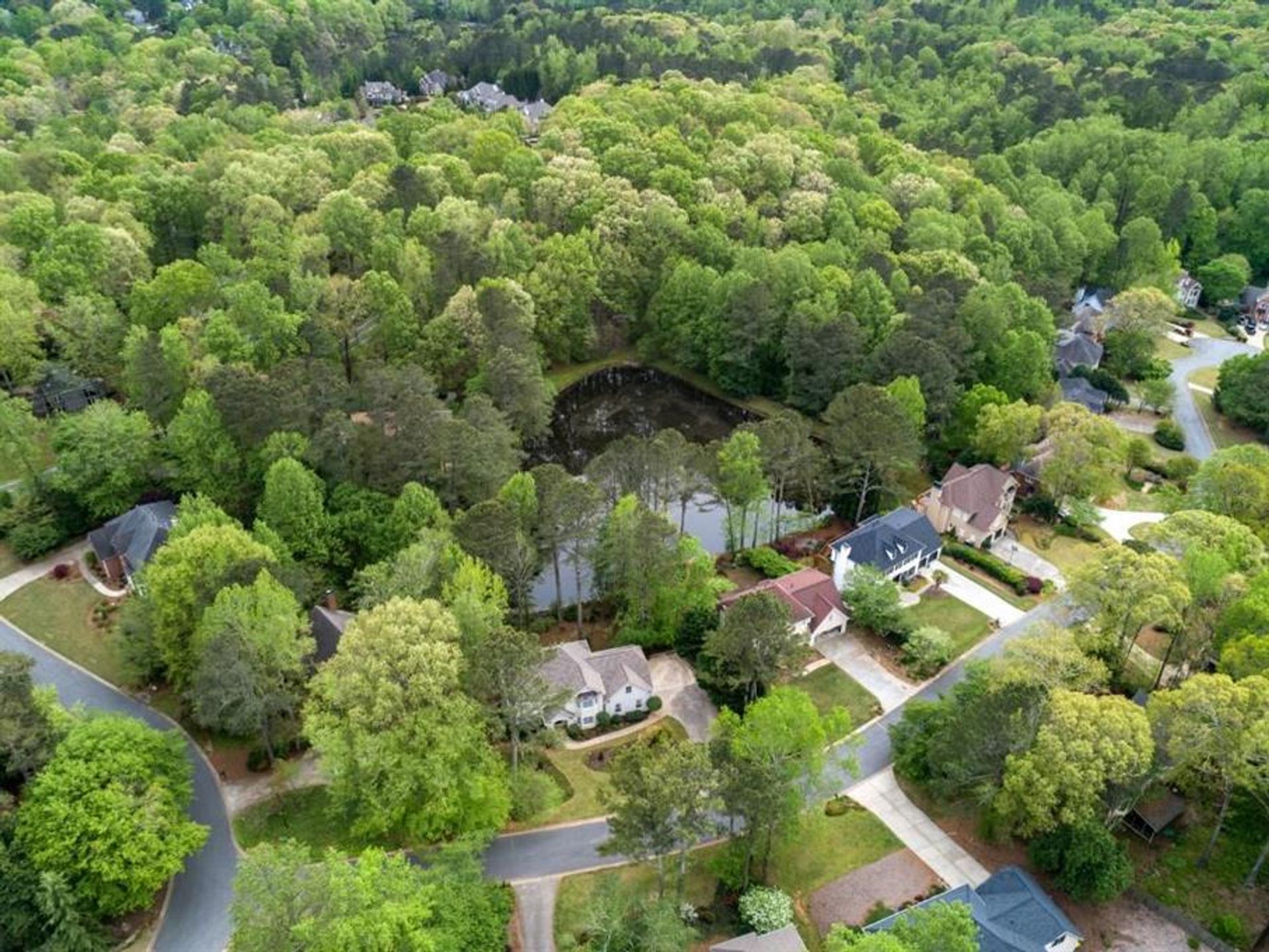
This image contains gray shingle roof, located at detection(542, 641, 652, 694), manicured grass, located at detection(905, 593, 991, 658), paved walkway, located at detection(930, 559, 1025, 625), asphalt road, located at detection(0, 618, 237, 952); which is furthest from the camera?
paved walkway, located at detection(930, 559, 1025, 625)

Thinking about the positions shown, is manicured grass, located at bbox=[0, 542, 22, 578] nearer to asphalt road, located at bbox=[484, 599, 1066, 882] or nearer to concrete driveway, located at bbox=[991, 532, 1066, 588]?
asphalt road, located at bbox=[484, 599, 1066, 882]

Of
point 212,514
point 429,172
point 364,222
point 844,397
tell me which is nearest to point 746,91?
point 429,172

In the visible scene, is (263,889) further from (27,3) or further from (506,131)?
(27,3)

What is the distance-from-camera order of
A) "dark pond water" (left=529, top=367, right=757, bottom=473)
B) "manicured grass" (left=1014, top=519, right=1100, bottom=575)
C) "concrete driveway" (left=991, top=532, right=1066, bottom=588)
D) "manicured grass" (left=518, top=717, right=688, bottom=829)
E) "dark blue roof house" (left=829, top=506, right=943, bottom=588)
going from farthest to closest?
"dark pond water" (left=529, top=367, right=757, bottom=473) → "manicured grass" (left=1014, top=519, right=1100, bottom=575) → "concrete driveway" (left=991, top=532, right=1066, bottom=588) → "dark blue roof house" (left=829, top=506, right=943, bottom=588) → "manicured grass" (left=518, top=717, right=688, bottom=829)

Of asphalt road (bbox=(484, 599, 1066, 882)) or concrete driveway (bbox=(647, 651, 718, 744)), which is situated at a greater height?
asphalt road (bbox=(484, 599, 1066, 882))

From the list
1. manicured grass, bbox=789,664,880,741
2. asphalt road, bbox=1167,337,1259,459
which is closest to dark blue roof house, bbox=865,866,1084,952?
manicured grass, bbox=789,664,880,741

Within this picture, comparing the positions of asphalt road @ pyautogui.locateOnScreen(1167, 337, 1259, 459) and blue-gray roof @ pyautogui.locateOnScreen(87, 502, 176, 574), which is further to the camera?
asphalt road @ pyautogui.locateOnScreen(1167, 337, 1259, 459)

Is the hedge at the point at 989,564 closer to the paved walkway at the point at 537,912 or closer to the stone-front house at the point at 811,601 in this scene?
the stone-front house at the point at 811,601

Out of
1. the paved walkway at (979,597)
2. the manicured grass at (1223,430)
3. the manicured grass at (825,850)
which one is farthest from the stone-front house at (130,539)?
the manicured grass at (1223,430)
